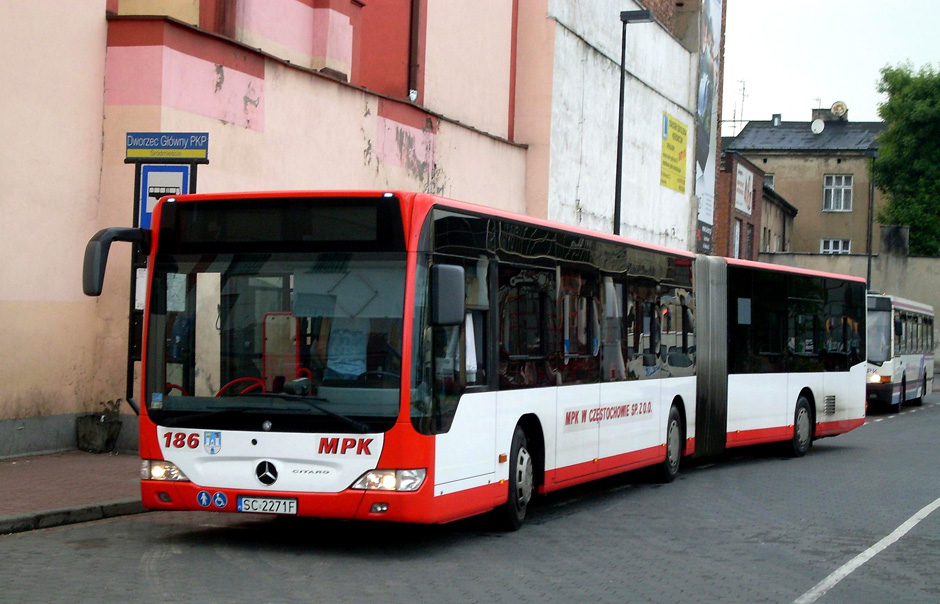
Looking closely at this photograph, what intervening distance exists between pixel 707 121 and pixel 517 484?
1384 inches

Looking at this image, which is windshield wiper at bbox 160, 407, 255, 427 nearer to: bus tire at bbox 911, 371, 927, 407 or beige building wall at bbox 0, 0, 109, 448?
beige building wall at bbox 0, 0, 109, 448

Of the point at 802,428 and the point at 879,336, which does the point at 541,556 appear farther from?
the point at 879,336

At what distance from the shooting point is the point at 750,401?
1722cm

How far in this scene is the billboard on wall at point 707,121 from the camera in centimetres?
4288

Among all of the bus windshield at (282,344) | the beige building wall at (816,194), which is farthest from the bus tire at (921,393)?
the beige building wall at (816,194)

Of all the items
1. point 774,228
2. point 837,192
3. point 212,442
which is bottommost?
point 212,442

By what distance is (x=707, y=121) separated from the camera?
144 feet

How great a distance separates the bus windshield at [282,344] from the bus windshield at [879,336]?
24.6 m

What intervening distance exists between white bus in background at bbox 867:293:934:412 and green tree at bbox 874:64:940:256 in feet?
107

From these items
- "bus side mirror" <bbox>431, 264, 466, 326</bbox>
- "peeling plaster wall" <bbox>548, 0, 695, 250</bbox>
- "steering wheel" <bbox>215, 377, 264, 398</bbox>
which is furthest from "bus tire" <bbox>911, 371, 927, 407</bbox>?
"steering wheel" <bbox>215, 377, 264, 398</bbox>

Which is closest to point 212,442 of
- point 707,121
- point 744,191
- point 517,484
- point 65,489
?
point 517,484

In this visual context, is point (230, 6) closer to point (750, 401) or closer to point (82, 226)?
point (82, 226)

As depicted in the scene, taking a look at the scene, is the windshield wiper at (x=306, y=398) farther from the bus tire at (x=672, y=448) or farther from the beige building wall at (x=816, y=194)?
the beige building wall at (x=816, y=194)

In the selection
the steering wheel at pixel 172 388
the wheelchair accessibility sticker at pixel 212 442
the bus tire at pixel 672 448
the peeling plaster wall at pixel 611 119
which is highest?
the peeling plaster wall at pixel 611 119
